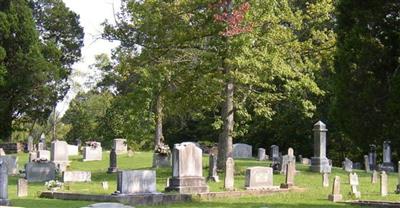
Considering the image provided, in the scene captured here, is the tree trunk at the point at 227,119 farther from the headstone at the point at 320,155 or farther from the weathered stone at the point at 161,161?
the weathered stone at the point at 161,161

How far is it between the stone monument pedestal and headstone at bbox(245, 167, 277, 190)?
1.63m

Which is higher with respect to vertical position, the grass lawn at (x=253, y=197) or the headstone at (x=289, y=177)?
the headstone at (x=289, y=177)

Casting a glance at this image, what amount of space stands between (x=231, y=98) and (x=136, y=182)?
31.1 feet

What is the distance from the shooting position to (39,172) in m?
25.0

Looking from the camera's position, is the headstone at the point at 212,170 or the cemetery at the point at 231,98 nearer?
the cemetery at the point at 231,98

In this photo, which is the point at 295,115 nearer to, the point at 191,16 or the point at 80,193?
the point at 191,16

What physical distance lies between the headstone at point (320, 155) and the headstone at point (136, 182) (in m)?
12.4

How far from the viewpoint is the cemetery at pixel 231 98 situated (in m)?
16.7

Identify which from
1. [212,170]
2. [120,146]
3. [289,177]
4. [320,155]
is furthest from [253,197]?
[120,146]

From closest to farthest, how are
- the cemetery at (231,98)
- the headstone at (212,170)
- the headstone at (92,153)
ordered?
the cemetery at (231,98)
the headstone at (212,170)
the headstone at (92,153)

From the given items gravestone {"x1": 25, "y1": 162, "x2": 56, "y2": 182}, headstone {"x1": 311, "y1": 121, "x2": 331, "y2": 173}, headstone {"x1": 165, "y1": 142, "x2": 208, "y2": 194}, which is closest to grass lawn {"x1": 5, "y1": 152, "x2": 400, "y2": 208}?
headstone {"x1": 311, "y1": 121, "x2": 331, "y2": 173}

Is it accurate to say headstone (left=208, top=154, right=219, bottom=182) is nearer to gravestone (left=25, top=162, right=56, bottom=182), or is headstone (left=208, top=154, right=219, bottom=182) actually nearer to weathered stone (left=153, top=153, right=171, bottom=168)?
gravestone (left=25, top=162, right=56, bottom=182)

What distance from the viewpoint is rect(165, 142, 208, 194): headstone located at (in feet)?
62.3

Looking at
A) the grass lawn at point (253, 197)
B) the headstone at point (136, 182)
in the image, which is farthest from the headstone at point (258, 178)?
the headstone at point (136, 182)
